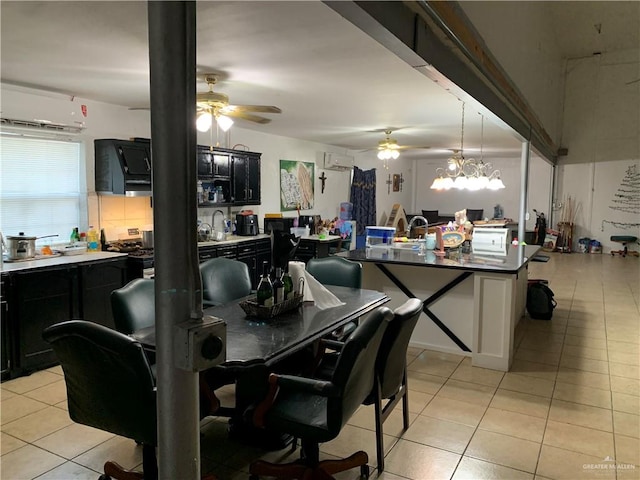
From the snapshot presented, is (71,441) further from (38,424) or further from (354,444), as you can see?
(354,444)

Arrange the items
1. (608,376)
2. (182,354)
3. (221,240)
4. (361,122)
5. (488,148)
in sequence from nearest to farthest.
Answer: (182,354)
(608,376)
(221,240)
(361,122)
(488,148)

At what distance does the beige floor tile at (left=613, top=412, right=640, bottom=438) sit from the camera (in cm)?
301

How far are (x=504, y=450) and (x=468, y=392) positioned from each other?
81 centimetres

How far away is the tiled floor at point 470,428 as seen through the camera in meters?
2.62

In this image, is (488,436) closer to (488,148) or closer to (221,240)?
(221,240)

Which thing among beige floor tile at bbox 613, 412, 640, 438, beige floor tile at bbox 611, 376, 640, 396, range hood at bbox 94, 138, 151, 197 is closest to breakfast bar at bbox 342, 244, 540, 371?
beige floor tile at bbox 611, 376, 640, 396

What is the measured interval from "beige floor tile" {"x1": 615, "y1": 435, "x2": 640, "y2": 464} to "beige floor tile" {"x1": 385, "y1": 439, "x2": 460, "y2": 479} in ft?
3.22

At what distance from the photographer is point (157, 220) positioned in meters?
1.15

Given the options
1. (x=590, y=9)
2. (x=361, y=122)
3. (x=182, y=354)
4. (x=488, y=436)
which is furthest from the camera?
(x=590, y=9)

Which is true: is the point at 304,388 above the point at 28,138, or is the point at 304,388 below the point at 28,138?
below

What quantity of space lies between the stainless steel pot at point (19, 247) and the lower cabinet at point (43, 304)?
0.40 metres

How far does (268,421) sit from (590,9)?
850 centimetres

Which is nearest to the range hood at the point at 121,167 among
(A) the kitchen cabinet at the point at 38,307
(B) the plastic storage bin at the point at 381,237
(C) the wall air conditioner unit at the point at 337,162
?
(A) the kitchen cabinet at the point at 38,307

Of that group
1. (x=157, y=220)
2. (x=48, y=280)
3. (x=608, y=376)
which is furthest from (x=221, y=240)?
(x=157, y=220)
